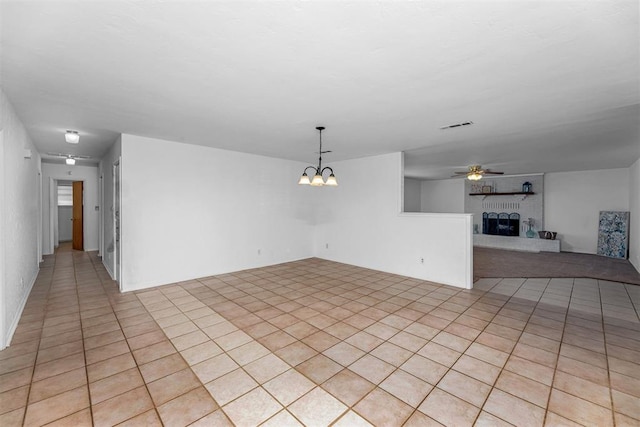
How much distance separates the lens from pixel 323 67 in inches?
86.4

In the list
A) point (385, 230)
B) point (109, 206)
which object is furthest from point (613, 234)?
point (109, 206)

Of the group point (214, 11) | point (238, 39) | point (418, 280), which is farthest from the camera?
point (418, 280)

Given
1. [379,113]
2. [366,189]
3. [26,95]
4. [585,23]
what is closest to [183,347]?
[26,95]

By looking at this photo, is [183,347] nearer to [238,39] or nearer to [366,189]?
[238,39]

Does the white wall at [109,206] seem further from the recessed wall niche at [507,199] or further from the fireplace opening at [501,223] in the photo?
the fireplace opening at [501,223]

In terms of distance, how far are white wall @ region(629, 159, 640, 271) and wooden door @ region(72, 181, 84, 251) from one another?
46.5 feet

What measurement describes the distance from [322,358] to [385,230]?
374 centimetres

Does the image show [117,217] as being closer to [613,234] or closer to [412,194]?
[412,194]

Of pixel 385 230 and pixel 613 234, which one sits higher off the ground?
pixel 385 230

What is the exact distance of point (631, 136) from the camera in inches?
170

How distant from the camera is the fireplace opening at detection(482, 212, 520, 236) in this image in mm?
9352

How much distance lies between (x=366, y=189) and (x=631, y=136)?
439cm

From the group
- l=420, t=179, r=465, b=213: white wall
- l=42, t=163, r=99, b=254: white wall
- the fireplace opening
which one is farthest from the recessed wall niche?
l=42, t=163, r=99, b=254: white wall

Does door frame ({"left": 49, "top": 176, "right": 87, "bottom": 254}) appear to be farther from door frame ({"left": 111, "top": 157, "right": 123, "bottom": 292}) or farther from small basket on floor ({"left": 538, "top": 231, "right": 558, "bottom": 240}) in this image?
small basket on floor ({"left": 538, "top": 231, "right": 558, "bottom": 240})
